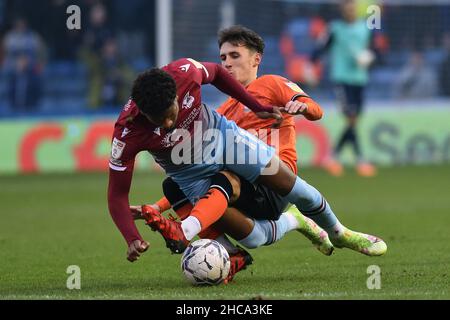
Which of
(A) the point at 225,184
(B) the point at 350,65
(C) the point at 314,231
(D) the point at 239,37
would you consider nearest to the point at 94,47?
(B) the point at 350,65

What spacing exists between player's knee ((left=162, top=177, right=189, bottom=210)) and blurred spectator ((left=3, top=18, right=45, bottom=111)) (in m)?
11.5

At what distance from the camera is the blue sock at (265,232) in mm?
7195

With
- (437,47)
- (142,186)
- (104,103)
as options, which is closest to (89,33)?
(104,103)

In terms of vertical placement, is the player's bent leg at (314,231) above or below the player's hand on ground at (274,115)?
below

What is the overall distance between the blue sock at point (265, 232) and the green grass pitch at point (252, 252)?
0.23m

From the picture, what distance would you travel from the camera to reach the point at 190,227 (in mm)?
6414

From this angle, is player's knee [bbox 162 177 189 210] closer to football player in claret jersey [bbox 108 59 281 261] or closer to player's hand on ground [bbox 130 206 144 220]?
football player in claret jersey [bbox 108 59 281 261]

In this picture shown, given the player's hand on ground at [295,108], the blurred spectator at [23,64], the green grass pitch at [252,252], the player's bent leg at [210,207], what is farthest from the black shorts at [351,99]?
the player's bent leg at [210,207]

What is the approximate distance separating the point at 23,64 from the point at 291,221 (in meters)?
12.1

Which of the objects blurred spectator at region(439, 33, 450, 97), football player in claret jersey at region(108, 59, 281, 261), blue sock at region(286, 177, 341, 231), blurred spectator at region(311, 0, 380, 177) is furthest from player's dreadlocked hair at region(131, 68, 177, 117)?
blurred spectator at region(439, 33, 450, 97)

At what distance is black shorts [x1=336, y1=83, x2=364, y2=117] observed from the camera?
55.5ft

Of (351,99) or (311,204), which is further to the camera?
(351,99)

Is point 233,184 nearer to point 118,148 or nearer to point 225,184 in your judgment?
point 225,184

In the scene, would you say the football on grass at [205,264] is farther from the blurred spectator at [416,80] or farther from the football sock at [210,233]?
the blurred spectator at [416,80]
